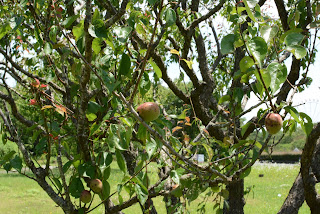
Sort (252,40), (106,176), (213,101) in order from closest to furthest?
(252,40) → (106,176) → (213,101)

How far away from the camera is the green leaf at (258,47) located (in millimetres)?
925

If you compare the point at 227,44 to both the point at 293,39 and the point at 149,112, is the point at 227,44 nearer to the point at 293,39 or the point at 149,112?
the point at 293,39

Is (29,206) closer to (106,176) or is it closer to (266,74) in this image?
(106,176)

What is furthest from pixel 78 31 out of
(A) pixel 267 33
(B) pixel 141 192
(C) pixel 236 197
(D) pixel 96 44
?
(C) pixel 236 197

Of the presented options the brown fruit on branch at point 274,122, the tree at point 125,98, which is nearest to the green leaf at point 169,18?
the tree at point 125,98

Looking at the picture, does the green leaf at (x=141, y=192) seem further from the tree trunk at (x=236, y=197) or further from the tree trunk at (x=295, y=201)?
the tree trunk at (x=236, y=197)

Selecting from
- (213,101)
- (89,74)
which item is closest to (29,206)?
(213,101)

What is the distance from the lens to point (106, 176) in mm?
1532

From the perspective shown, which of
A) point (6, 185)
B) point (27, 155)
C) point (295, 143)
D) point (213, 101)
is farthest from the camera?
point (295, 143)

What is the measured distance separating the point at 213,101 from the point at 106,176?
2.19 m

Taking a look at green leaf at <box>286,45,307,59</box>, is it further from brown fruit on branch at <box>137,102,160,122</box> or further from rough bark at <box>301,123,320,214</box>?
rough bark at <box>301,123,320,214</box>

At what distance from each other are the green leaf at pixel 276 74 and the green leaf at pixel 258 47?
0.07m

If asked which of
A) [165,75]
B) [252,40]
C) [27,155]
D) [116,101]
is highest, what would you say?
[165,75]

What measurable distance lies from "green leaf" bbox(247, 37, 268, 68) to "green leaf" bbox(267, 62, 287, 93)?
0.07m
